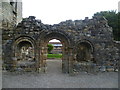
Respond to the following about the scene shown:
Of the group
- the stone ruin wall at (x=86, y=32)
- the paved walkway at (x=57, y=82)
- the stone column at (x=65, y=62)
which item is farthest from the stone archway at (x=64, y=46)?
the paved walkway at (x=57, y=82)

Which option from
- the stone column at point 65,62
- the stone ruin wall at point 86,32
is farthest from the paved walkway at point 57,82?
the stone ruin wall at point 86,32

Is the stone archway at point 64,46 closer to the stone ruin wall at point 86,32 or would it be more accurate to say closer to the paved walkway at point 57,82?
the stone ruin wall at point 86,32

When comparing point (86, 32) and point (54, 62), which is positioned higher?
point (86, 32)

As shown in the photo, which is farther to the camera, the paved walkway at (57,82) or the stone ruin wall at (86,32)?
the stone ruin wall at (86,32)

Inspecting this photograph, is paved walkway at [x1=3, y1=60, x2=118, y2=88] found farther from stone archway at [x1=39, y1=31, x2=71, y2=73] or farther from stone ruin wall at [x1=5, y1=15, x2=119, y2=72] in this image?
stone ruin wall at [x1=5, y1=15, x2=119, y2=72]

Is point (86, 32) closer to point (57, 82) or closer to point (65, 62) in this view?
point (65, 62)

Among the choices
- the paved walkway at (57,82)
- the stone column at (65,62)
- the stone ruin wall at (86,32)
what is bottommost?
the paved walkway at (57,82)

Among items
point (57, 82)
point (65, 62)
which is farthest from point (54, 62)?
point (57, 82)

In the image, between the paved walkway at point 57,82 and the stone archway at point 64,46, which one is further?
the stone archway at point 64,46

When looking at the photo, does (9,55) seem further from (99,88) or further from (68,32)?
(99,88)

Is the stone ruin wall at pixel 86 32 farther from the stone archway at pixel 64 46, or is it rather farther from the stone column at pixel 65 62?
the stone column at pixel 65 62

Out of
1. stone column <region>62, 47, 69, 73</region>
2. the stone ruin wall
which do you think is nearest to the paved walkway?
stone column <region>62, 47, 69, 73</region>

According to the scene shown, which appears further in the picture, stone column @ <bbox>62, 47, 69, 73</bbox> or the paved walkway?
stone column @ <bbox>62, 47, 69, 73</bbox>

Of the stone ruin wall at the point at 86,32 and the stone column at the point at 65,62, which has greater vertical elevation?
the stone ruin wall at the point at 86,32
